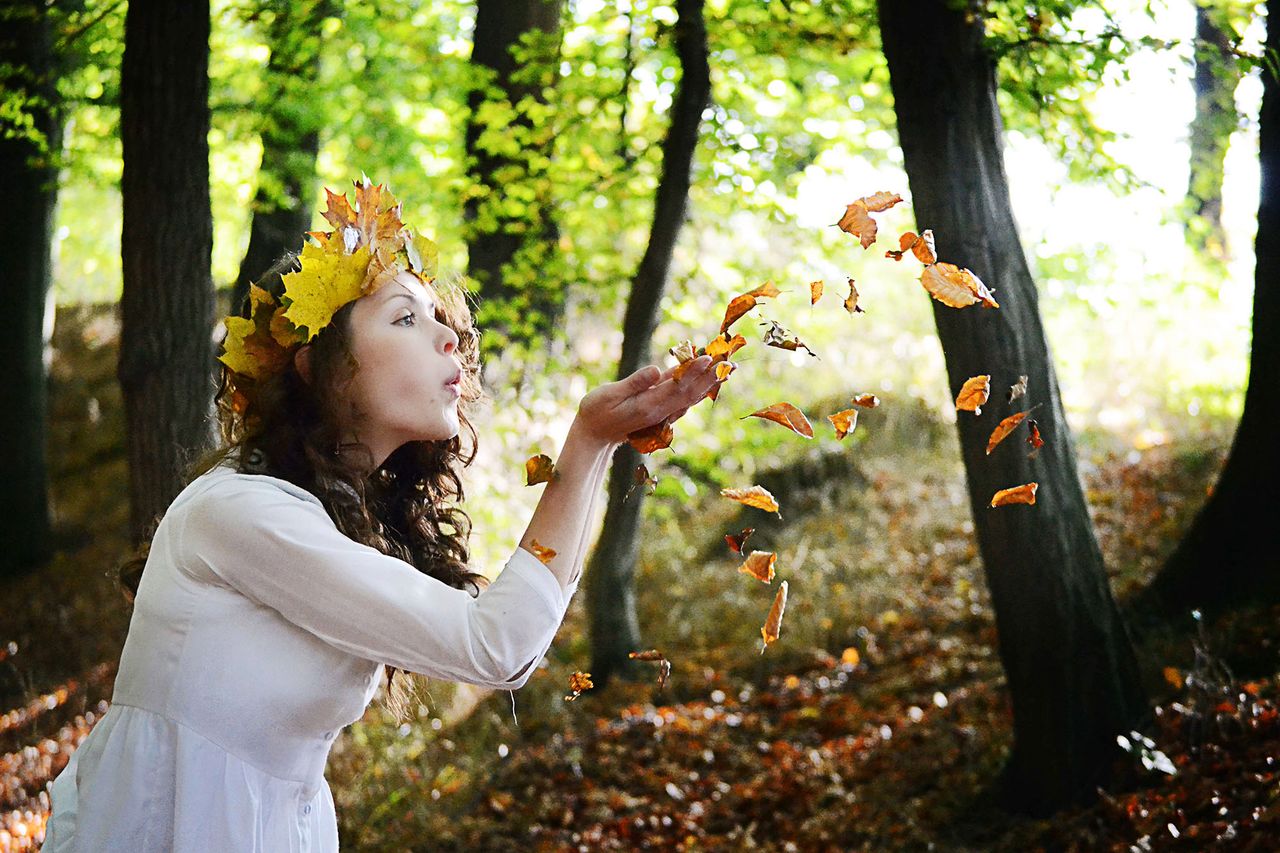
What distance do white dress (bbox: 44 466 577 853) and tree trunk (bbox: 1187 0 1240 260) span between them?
15.4 feet

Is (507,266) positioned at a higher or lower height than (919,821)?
higher

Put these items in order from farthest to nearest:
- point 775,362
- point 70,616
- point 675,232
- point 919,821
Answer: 1. point 775,362
2. point 70,616
3. point 675,232
4. point 919,821

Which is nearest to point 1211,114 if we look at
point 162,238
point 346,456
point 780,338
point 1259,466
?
point 1259,466

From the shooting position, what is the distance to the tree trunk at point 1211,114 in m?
5.60

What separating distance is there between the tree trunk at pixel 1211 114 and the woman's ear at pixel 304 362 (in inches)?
175

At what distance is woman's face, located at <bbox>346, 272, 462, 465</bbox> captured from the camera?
2.38m

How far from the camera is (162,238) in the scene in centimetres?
535

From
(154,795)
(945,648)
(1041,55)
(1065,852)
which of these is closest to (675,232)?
(1041,55)

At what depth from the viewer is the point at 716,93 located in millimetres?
7789

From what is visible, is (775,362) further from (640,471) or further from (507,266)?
(640,471)

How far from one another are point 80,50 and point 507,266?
2.83 m

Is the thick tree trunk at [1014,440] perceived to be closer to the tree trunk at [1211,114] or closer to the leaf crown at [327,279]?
the tree trunk at [1211,114]

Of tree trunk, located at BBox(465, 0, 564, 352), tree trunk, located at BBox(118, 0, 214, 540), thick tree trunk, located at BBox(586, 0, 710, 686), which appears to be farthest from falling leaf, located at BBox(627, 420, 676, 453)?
tree trunk, located at BBox(465, 0, 564, 352)

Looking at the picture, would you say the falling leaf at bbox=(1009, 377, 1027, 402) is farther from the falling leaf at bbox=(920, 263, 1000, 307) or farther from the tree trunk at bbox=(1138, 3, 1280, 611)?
the tree trunk at bbox=(1138, 3, 1280, 611)
